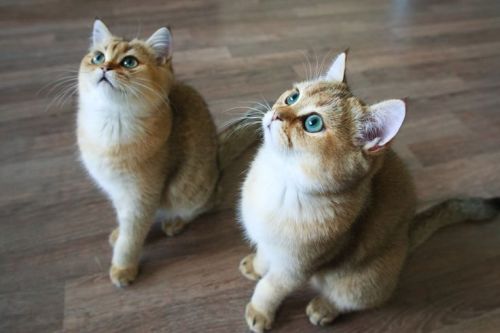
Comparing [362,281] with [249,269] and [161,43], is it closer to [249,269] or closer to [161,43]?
[249,269]

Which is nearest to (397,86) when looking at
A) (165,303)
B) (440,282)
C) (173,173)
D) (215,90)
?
(215,90)

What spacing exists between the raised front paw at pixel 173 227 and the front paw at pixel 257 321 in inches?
14.4

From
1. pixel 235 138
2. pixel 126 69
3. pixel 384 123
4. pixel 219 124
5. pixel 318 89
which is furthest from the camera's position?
pixel 219 124

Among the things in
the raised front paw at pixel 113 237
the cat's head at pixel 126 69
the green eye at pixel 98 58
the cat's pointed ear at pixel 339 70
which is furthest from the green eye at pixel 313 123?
the raised front paw at pixel 113 237

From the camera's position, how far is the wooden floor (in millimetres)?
1217

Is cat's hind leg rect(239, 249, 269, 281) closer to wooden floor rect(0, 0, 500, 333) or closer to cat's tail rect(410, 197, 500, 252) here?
wooden floor rect(0, 0, 500, 333)

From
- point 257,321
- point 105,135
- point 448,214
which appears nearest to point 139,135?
point 105,135

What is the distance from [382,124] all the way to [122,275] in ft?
2.86

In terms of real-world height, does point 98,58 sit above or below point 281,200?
above

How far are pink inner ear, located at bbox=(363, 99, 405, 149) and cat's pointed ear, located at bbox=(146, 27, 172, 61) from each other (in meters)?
0.57

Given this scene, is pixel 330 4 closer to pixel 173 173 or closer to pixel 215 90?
pixel 215 90

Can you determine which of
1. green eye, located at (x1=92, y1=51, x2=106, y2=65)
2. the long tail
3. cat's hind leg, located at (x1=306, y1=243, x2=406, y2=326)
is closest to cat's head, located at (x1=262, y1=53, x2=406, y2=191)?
cat's hind leg, located at (x1=306, y1=243, x2=406, y2=326)

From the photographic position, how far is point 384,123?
0.75 m

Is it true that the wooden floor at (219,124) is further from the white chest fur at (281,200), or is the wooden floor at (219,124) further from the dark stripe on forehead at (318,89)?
the dark stripe on forehead at (318,89)
